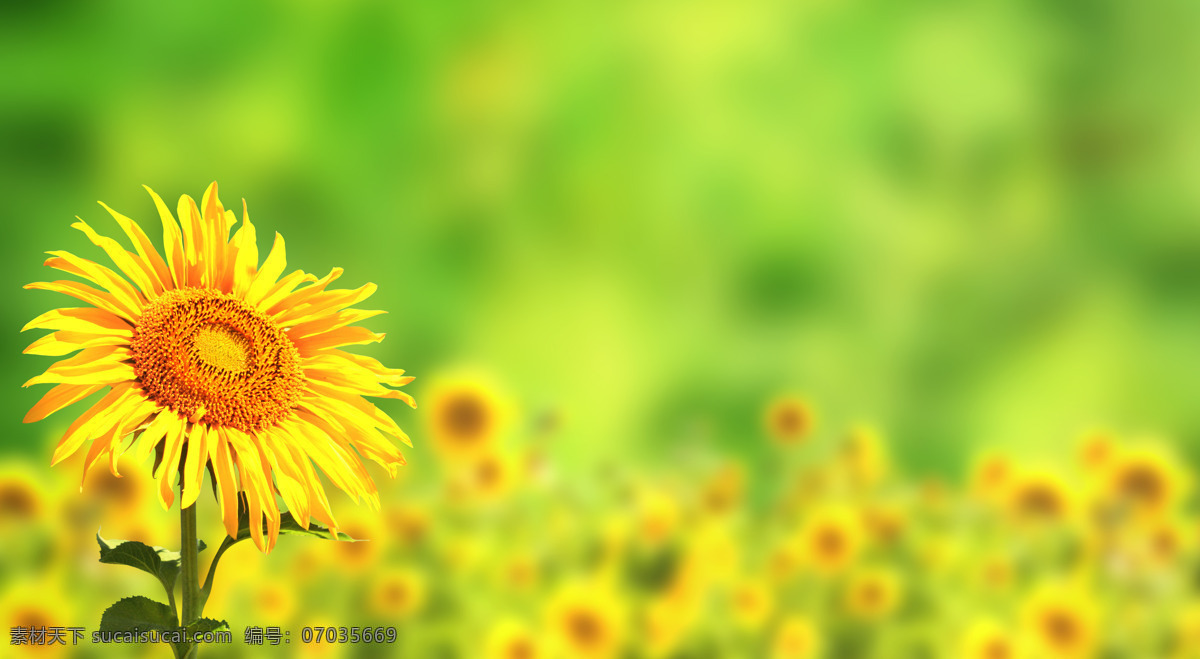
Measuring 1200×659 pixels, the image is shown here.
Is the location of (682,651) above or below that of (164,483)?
below

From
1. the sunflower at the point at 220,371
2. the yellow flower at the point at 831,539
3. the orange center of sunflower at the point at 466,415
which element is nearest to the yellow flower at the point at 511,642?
the orange center of sunflower at the point at 466,415

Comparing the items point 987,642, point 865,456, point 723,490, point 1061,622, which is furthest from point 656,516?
point 1061,622

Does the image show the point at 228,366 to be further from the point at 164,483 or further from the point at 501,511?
the point at 501,511

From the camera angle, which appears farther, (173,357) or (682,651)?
(682,651)

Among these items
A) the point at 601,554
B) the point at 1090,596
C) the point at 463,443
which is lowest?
the point at 1090,596

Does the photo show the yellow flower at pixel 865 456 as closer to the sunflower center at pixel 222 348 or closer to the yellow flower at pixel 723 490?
the yellow flower at pixel 723 490

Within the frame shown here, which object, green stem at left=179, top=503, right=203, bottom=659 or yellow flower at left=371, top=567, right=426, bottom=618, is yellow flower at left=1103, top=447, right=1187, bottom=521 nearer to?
yellow flower at left=371, top=567, right=426, bottom=618

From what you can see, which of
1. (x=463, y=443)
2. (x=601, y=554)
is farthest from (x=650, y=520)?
(x=463, y=443)
